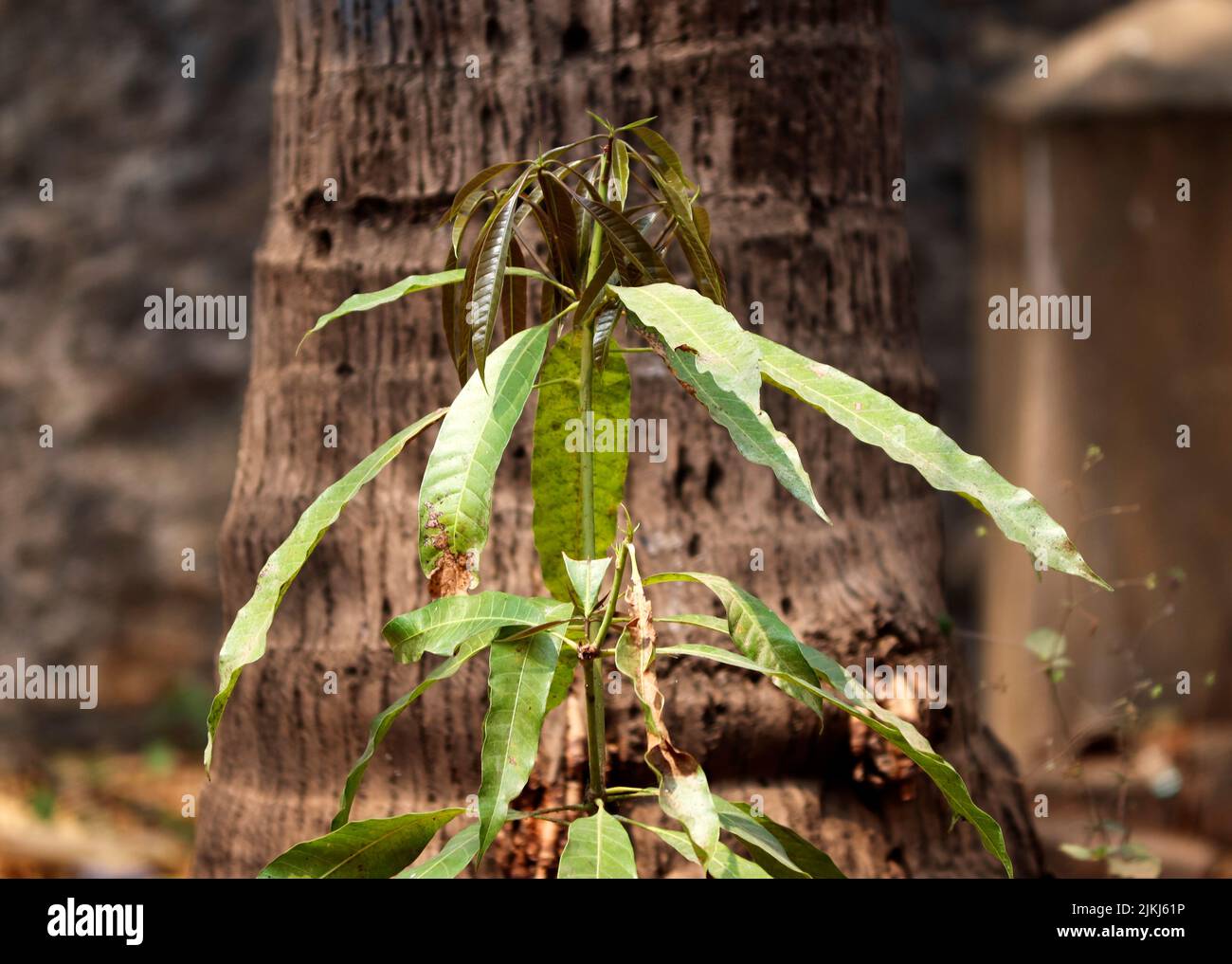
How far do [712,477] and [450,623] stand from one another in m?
0.63

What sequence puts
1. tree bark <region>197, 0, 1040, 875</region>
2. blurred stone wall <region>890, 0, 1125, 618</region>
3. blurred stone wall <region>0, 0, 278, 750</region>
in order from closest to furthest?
tree bark <region>197, 0, 1040, 875</region> < blurred stone wall <region>0, 0, 278, 750</region> < blurred stone wall <region>890, 0, 1125, 618</region>

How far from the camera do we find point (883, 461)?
1.86m

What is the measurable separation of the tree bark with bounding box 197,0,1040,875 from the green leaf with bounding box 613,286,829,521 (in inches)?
21.0

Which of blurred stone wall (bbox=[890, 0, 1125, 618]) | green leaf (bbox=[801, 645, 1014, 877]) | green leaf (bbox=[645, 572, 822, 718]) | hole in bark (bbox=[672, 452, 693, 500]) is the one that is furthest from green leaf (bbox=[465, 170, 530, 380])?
blurred stone wall (bbox=[890, 0, 1125, 618])

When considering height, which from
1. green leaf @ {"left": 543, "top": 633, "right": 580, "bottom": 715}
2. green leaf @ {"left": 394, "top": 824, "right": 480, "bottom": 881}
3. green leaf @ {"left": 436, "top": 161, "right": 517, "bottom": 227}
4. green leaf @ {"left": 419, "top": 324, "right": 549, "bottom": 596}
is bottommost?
green leaf @ {"left": 394, "top": 824, "right": 480, "bottom": 881}

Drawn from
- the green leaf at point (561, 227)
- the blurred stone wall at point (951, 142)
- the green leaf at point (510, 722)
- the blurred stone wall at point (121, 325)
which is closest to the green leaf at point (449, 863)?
the green leaf at point (510, 722)

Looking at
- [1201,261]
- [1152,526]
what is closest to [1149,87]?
[1201,261]

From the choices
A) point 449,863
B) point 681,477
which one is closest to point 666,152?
point 681,477

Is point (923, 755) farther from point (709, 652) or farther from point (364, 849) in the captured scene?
point (364, 849)

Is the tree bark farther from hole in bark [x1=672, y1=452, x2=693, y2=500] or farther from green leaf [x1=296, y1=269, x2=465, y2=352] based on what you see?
green leaf [x1=296, y1=269, x2=465, y2=352]

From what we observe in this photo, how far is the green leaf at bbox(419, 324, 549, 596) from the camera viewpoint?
1078mm

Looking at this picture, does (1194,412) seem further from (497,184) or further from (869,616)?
(497,184)

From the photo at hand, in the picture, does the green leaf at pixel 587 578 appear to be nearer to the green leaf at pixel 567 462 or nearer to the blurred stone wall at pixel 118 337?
the green leaf at pixel 567 462

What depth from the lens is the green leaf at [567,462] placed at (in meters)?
1.33
